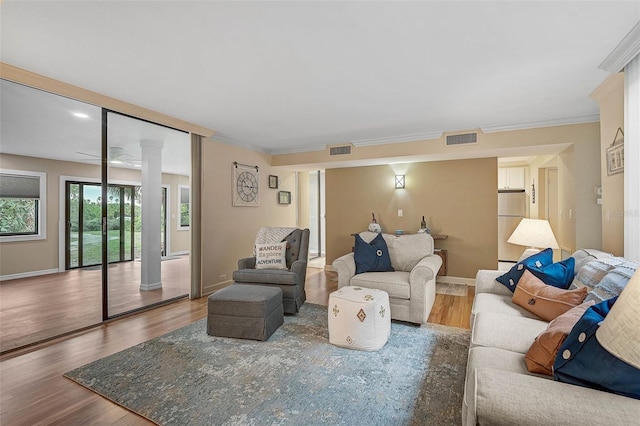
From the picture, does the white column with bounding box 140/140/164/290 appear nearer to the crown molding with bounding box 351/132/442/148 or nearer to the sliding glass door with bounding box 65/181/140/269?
the sliding glass door with bounding box 65/181/140/269

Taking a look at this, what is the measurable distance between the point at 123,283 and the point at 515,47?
15.4 ft

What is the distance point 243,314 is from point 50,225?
408cm

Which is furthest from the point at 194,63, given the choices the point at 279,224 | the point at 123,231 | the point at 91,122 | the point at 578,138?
the point at 578,138

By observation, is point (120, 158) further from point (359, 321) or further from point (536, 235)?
point (536, 235)

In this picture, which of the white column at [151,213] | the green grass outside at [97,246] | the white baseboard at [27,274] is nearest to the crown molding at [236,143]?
the white column at [151,213]

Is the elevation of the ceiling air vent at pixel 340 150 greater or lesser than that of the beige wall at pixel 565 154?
greater

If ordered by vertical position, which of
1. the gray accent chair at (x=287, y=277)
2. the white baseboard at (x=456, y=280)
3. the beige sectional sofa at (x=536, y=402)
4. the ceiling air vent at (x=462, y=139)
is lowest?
the white baseboard at (x=456, y=280)

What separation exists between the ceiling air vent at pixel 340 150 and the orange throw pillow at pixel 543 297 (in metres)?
3.30

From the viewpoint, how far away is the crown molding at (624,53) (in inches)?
78.5

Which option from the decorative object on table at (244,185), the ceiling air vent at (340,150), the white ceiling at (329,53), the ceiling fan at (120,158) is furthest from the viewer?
the ceiling air vent at (340,150)

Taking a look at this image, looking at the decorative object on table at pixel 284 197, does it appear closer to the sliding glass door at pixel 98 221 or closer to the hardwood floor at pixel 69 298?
the hardwood floor at pixel 69 298

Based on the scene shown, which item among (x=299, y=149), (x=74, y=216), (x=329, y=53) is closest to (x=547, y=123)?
(x=329, y=53)

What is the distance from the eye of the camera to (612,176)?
2635 millimetres

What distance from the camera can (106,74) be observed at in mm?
2570
